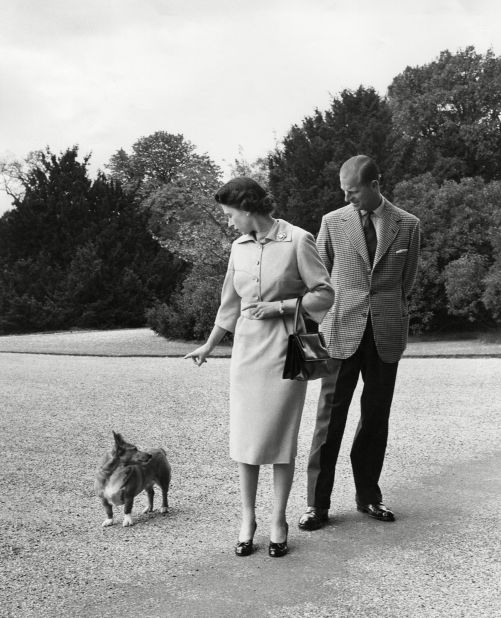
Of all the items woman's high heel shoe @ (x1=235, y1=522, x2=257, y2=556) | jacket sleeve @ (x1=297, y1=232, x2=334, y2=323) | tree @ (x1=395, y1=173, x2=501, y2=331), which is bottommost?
woman's high heel shoe @ (x1=235, y1=522, x2=257, y2=556)

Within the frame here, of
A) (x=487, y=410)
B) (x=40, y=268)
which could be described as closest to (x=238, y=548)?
(x=487, y=410)

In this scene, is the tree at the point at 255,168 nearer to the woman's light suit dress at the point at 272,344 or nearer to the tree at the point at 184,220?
the tree at the point at 184,220

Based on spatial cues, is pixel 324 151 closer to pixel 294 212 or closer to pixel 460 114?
pixel 294 212

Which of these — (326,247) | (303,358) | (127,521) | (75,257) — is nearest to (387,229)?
(326,247)

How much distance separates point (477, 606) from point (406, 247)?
6.78 feet

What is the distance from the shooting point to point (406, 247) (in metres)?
4.67

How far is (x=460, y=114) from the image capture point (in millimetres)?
34656

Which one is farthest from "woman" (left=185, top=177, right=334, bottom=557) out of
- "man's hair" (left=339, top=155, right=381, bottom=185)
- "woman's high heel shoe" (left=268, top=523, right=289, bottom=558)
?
"man's hair" (left=339, top=155, right=381, bottom=185)

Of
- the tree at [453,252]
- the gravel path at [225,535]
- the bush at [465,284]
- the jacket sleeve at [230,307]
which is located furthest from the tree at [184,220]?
the jacket sleeve at [230,307]

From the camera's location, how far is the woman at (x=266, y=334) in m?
3.97

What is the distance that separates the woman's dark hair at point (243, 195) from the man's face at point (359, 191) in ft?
2.22

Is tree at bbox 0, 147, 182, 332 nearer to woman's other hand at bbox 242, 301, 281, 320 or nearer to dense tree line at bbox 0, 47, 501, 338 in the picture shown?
dense tree line at bbox 0, 47, 501, 338

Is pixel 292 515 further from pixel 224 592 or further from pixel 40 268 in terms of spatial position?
pixel 40 268

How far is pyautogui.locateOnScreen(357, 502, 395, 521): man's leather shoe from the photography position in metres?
4.68
